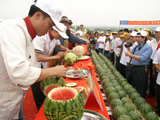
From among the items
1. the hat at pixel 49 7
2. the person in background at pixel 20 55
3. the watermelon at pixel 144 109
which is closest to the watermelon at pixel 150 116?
the watermelon at pixel 144 109

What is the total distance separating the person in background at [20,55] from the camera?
3.54 ft

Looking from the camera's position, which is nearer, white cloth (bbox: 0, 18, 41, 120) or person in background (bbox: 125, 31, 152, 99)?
white cloth (bbox: 0, 18, 41, 120)

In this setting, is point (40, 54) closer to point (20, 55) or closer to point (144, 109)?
point (20, 55)

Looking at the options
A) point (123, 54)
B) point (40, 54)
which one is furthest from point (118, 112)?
point (123, 54)

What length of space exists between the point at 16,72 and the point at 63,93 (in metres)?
0.53

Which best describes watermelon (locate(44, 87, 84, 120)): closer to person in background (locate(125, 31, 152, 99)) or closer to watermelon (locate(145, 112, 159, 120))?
watermelon (locate(145, 112, 159, 120))

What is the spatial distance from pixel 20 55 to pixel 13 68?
13 centimetres

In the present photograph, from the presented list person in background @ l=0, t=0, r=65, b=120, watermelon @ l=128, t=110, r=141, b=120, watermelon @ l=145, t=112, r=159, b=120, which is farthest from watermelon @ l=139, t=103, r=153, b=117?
person in background @ l=0, t=0, r=65, b=120

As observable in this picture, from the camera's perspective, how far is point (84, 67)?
3.05 metres

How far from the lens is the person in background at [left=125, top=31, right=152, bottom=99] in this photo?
4036mm

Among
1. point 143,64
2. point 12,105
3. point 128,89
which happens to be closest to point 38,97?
point 12,105

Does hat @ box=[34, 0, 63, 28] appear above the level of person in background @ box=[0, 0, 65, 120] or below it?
above

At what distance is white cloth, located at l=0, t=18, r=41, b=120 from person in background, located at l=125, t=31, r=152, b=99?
12.1ft

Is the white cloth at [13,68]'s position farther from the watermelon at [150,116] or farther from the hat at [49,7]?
the watermelon at [150,116]
